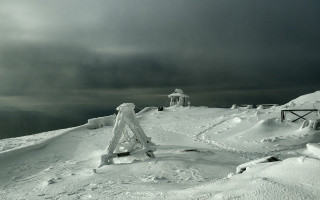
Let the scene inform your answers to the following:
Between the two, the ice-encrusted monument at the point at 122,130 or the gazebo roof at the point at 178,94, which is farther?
the gazebo roof at the point at 178,94

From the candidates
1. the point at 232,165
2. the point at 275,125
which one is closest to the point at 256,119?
the point at 275,125

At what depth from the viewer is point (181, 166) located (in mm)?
12133

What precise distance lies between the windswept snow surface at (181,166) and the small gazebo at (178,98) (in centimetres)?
1618

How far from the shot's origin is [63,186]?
35.2ft

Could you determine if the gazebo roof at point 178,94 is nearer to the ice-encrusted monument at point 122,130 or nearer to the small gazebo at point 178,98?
the small gazebo at point 178,98

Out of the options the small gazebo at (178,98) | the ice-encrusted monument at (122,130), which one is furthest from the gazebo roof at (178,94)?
the ice-encrusted monument at (122,130)

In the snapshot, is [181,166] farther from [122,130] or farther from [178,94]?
[178,94]

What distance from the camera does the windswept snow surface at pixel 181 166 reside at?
19.7ft

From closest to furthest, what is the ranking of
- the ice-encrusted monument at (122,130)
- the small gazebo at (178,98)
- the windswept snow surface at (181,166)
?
the windswept snow surface at (181,166), the ice-encrusted monument at (122,130), the small gazebo at (178,98)

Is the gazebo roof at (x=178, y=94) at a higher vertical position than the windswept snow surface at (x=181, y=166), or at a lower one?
higher

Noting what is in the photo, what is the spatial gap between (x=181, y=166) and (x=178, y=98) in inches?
1264

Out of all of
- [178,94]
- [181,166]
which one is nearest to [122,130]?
[181,166]

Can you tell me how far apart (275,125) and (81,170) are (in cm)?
1316

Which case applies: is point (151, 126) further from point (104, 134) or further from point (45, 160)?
point (45, 160)
